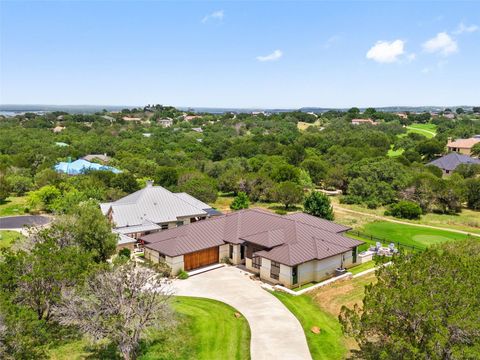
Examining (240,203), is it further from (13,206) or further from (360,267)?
(13,206)

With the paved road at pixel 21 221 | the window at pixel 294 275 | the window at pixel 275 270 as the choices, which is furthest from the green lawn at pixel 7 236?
the window at pixel 294 275

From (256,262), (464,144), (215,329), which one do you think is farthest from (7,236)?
(464,144)

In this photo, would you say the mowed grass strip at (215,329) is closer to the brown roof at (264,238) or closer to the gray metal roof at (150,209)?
the brown roof at (264,238)

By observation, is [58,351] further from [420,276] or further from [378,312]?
[420,276]

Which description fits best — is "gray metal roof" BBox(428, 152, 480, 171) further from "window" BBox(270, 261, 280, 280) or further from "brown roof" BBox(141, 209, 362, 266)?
"window" BBox(270, 261, 280, 280)

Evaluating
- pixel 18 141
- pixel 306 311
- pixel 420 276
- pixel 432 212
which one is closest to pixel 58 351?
pixel 306 311

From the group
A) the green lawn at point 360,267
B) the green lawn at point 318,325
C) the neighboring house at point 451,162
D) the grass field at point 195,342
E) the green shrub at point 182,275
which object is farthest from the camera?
the neighboring house at point 451,162

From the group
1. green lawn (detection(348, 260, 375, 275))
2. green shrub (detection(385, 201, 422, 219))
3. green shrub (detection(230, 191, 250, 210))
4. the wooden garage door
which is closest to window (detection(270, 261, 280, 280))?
the wooden garage door
